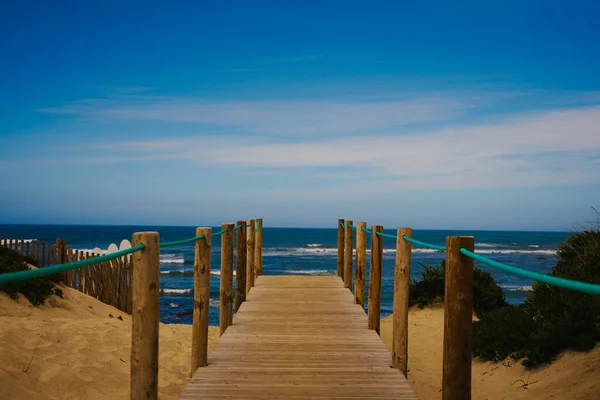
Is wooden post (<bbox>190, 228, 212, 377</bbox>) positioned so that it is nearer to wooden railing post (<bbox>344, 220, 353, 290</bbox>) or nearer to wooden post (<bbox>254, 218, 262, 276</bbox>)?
wooden railing post (<bbox>344, 220, 353, 290</bbox>)

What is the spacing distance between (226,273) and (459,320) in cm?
394

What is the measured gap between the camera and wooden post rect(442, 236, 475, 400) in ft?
11.0

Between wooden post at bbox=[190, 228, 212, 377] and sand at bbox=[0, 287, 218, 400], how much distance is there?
1.89 m

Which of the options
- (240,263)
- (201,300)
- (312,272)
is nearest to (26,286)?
(240,263)

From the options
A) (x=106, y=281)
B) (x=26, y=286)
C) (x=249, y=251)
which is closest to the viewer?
(x=249, y=251)

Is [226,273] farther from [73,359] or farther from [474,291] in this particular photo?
[474,291]

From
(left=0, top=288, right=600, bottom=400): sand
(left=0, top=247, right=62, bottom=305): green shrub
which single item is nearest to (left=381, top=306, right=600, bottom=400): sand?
(left=0, top=288, right=600, bottom=400): sand

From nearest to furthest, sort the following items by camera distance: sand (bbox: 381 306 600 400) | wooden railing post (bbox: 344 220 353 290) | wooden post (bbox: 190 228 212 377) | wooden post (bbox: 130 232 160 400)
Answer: wooden post (bbox: 130 232 160 400)
wooden post (bbox: 190 228 212 377)
sand (bbox: 381 306 600 400)
wooden railing post (bbox: 344 220 353 290)

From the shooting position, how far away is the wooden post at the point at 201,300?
5.23 meters

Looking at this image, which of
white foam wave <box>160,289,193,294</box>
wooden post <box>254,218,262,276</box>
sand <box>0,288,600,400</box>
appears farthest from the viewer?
white foam wave <box>160,289,193,294</box>

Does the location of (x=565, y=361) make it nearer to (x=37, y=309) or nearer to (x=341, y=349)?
(x=341, y=349)

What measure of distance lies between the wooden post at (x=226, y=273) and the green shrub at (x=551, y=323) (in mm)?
3763

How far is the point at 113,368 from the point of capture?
7406 mm

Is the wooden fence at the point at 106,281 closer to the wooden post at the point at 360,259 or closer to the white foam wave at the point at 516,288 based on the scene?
the wooden post at the point at 360,259
